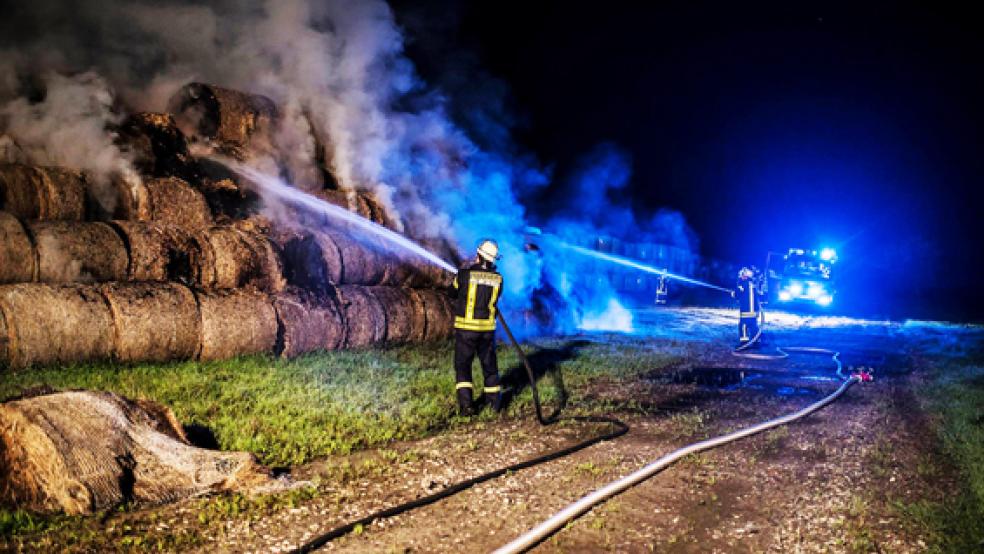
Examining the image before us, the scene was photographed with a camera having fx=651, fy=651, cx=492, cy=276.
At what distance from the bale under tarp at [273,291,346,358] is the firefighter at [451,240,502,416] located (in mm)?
3528

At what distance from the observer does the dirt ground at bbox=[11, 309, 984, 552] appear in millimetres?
4086

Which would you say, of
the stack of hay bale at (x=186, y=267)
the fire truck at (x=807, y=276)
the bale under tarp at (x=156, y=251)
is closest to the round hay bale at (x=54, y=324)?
the stack of hay bale at (x=186, y=267)

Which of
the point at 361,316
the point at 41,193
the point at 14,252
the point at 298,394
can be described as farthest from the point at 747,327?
the point at 14,252

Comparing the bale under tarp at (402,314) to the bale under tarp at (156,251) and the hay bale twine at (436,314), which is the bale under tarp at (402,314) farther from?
the bale under tarp at (156,251)

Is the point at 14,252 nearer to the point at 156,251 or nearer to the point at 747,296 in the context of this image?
the point at 156,251

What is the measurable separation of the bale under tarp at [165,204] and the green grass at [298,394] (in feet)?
7.86

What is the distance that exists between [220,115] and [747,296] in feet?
37.9

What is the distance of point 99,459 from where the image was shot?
14.0ft

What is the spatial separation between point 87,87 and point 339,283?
4.69 meters

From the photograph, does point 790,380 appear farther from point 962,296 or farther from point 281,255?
point 962,296

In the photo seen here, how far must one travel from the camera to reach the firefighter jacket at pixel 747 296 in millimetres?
14641

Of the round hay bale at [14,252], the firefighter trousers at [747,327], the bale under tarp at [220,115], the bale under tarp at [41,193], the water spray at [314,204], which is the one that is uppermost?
the bale under tarp at [220,115]

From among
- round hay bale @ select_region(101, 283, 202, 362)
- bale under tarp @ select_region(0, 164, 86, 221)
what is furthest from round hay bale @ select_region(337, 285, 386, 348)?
bale under tarp @ select_region(0, 164, 86, 221)

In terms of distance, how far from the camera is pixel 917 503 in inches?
191
